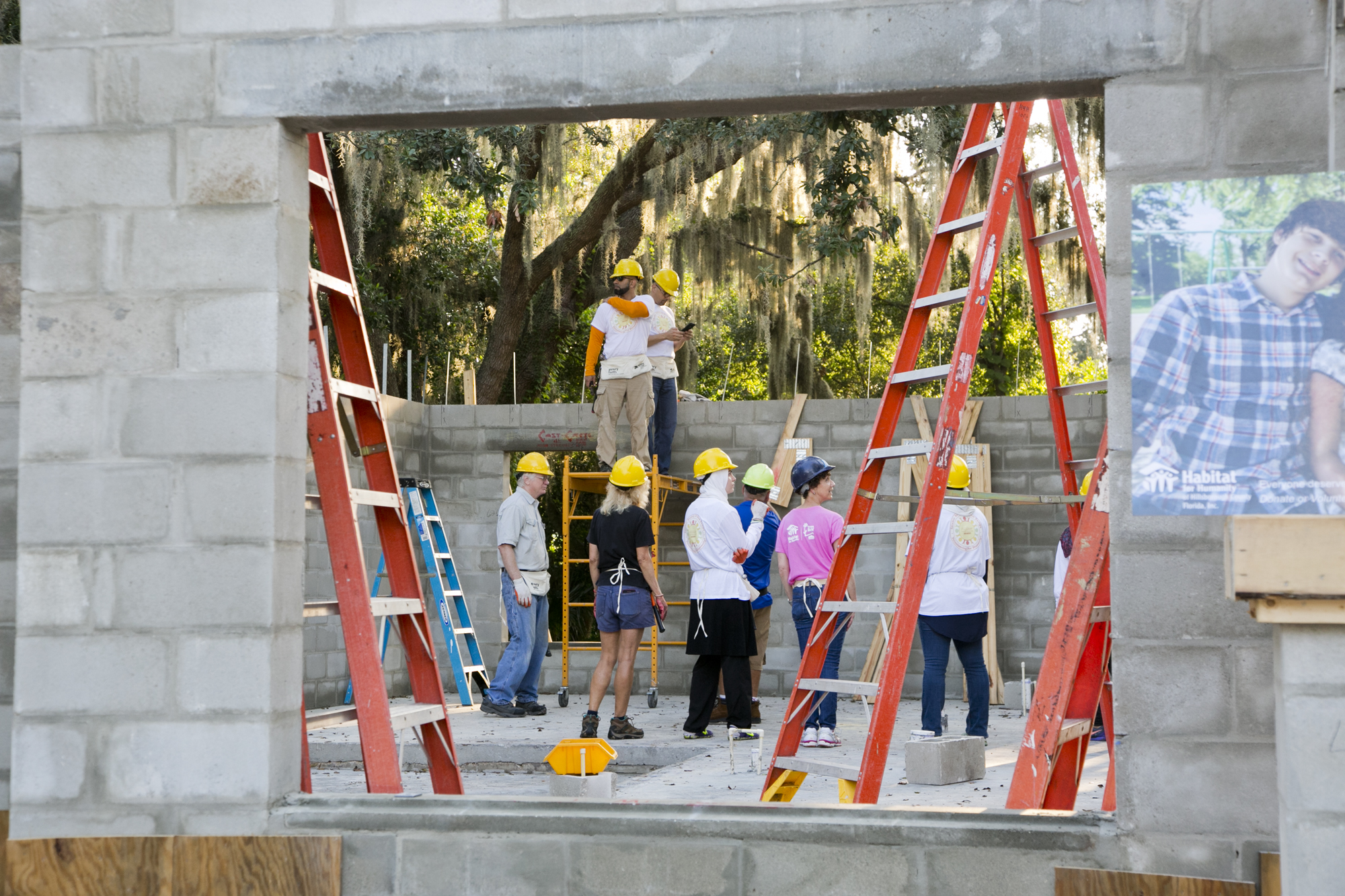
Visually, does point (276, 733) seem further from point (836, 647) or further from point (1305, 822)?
point (836, 647)

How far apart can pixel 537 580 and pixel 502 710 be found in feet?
3.56

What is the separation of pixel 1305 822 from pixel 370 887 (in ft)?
8.33

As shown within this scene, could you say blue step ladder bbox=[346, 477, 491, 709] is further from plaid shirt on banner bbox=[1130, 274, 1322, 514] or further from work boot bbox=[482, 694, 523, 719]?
plaid shirt on banner bbox=[1130, 274, 1322, 514]

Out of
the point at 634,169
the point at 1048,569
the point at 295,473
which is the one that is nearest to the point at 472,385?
the point at 634,169

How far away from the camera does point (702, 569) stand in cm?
829

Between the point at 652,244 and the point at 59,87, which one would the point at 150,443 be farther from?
the point at 652,244

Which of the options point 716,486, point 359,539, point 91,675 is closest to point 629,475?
point 716,486

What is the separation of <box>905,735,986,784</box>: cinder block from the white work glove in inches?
131

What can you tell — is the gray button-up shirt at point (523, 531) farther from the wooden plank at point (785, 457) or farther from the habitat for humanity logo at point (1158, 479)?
the habitat for humanity logo at point (1158, 479)

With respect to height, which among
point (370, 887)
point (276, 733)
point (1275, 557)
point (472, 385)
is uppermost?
point (472, 385)

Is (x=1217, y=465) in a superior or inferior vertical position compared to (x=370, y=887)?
superior

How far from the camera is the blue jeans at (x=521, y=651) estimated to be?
30.3ft

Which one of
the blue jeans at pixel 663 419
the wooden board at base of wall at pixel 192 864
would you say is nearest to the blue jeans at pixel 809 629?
the blue jeans at pixel 663 419

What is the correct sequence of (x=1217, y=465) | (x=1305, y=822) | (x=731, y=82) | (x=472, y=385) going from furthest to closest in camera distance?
1. (x=472, y=385)
2. (x=731, y=82)
3. (x=1217, y=465)
4. (x=1305, y=822)
